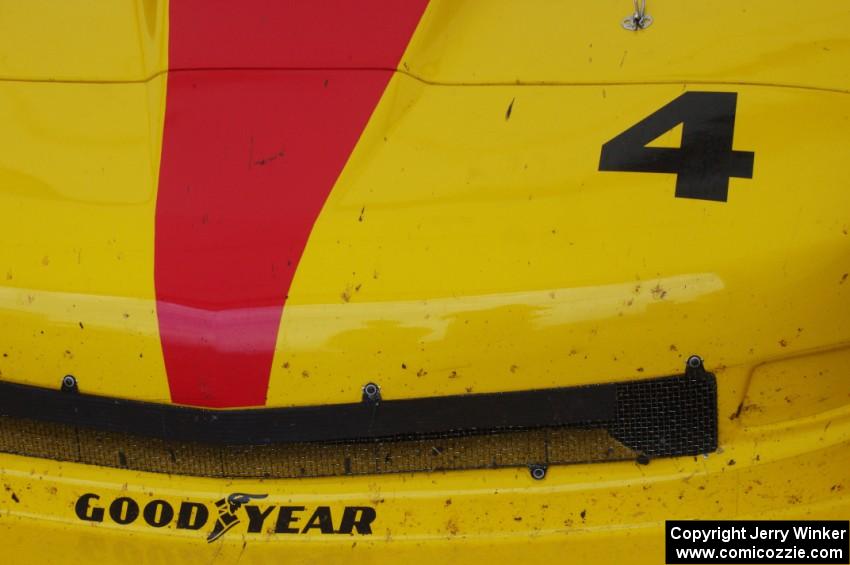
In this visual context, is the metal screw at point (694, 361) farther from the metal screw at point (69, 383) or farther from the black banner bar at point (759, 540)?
the metal screw at point (69, 383)

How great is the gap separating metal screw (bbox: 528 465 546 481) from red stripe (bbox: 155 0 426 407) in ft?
1.84

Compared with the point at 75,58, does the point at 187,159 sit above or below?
below

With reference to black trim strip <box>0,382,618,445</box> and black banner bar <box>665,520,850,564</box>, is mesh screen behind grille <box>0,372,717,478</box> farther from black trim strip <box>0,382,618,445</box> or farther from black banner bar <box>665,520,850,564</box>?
black banner bar <box>665,520,850,564</box>

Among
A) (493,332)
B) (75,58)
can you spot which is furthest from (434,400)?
(75,58)

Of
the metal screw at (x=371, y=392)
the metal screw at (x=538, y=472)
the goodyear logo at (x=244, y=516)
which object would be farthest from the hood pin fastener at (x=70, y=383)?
the metal screw at (x=538, y=472)

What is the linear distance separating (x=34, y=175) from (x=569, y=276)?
1192 mm

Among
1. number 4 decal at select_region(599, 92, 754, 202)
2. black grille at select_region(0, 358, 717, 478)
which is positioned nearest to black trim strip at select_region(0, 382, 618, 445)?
black grille at select_region(0, 358, 717, 478)

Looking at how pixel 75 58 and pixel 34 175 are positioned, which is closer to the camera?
pixel 34 175

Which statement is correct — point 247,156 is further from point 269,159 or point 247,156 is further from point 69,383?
point 69,383

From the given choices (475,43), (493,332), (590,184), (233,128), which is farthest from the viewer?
(475,43)

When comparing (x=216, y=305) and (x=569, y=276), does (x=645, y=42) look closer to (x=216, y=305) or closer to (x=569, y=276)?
(x=569, y=276)

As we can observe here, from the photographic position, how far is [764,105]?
267 cm

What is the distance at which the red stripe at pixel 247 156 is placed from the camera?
2436 mm

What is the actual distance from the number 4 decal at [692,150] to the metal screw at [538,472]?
2.03ft
